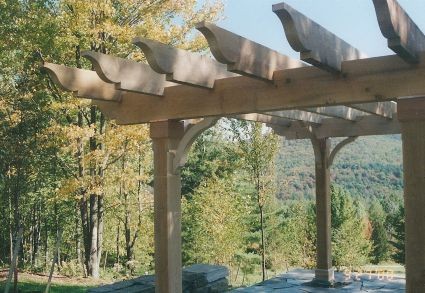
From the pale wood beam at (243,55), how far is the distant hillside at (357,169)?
4298 centimetres

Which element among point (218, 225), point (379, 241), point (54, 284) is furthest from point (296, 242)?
point (54, 284)

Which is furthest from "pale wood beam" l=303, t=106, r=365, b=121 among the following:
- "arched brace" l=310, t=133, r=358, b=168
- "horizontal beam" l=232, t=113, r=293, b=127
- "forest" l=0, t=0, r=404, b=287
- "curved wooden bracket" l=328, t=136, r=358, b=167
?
"forest" l=0, t=0, r=404, b=287

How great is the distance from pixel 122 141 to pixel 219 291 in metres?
3.29

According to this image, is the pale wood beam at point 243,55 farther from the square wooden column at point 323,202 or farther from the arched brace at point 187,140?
the square wooden column at point 323,202

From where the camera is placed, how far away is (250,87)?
377cm

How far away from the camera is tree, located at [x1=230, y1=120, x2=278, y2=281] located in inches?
491

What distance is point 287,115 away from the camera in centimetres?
577

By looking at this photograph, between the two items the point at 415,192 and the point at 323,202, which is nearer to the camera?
the point at 415,192

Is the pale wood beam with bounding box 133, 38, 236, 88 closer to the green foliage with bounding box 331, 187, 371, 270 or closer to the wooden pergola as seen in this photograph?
the wooden pergola

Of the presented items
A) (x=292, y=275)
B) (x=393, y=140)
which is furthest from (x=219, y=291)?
(x=393, y=140)

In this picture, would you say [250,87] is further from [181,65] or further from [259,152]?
[259,152]

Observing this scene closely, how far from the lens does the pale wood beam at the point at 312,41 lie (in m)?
2.48

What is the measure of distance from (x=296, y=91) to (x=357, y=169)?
5146 centimetres

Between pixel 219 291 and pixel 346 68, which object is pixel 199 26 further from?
pixel 219 291
